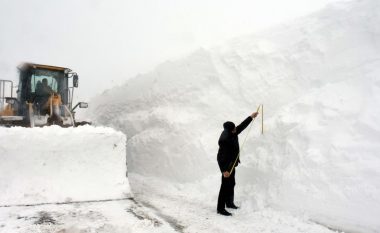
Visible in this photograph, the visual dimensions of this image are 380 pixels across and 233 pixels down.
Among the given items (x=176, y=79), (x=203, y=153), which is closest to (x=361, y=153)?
(x=203, y=153)

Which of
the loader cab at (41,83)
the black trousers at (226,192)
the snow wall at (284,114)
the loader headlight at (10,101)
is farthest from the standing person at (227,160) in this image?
the loader headlight at (10,101)

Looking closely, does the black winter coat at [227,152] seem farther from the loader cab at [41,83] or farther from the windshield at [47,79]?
the windshield at [47,79]

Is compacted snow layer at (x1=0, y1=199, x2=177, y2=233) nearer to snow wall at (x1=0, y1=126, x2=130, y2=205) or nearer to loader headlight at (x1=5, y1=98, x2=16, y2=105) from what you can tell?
snow wall at (x1=0, y1=126, x2=130, y2=205)

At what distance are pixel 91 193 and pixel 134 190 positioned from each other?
1.92m

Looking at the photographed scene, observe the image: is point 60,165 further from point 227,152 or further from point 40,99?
point 40,99

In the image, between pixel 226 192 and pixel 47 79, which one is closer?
pixel 226 192

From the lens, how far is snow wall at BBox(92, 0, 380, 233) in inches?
255

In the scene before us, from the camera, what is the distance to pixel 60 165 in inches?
266

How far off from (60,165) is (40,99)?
11.9ft

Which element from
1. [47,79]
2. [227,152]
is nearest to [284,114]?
[227,152]

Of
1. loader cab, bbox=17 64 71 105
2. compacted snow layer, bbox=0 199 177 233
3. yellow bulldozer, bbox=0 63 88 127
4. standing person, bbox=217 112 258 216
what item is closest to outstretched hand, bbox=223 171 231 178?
standing person, bbox=217 112 258 216

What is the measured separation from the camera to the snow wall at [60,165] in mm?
6367

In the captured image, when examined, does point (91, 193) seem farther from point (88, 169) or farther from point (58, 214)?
point (58, 214)

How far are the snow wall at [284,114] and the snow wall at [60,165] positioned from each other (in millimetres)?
2422
